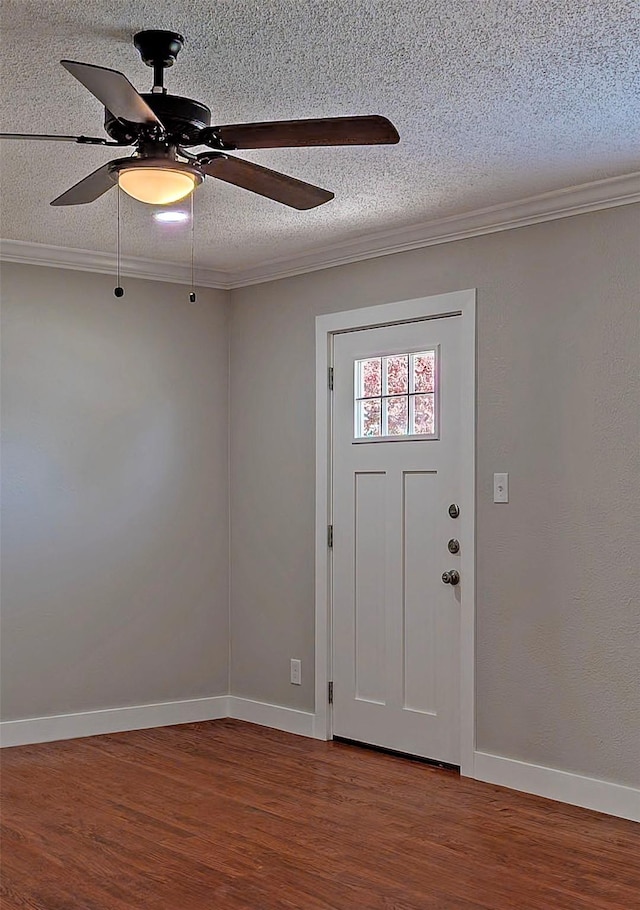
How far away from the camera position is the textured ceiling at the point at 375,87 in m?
2.66

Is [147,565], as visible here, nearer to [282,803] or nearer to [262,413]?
[262,413]

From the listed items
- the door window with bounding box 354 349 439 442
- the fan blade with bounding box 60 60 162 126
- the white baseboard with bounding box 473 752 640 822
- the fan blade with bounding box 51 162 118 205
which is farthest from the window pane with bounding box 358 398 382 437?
the fan blade with bounding box 60 60 162 126

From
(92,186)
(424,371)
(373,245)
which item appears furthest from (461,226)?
(92,186)

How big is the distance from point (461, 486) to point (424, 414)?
1.36ft

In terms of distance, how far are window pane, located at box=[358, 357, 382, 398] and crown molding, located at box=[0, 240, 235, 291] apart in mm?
1180

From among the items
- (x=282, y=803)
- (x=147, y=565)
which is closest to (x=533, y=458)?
(x=282, y=803)

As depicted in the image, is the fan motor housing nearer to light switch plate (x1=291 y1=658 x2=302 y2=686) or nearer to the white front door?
the white front door

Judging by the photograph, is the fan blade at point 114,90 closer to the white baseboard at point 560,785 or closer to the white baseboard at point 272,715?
the white baseboard at point 560,785

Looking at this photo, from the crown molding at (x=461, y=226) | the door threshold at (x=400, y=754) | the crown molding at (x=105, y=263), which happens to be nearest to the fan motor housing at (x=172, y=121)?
the crown molding at (x=461, y=226)

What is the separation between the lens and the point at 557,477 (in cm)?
427

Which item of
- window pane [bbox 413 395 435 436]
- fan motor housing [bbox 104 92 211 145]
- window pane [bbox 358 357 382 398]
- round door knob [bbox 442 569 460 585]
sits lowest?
round door knob [bbox 442 569 460 585]

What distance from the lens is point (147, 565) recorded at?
5695mm

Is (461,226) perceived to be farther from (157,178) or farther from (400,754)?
(400,754)

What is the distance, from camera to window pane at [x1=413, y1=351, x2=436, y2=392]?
4.85 m
